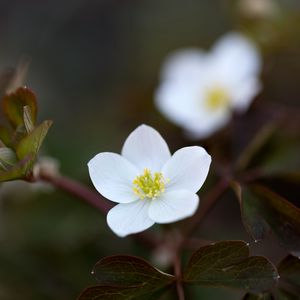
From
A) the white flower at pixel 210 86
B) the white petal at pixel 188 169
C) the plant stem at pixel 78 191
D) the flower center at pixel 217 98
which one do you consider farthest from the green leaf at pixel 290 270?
the flower center at pixel 217 98

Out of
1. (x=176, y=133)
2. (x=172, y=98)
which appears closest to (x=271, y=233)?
(x=172, y=98)

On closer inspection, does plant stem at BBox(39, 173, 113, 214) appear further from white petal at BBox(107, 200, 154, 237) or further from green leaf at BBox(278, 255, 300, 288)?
green leaf at BBox(278, 255, 300, 288)

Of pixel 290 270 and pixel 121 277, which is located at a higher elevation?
pixel 290 270

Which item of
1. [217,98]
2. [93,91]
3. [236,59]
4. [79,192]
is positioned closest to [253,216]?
[79,192]

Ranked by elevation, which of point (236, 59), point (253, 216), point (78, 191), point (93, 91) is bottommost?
point (93, 91)

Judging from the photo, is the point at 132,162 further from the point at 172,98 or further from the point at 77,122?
the point at 77,122

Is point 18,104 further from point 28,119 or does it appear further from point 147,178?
point 147,178
